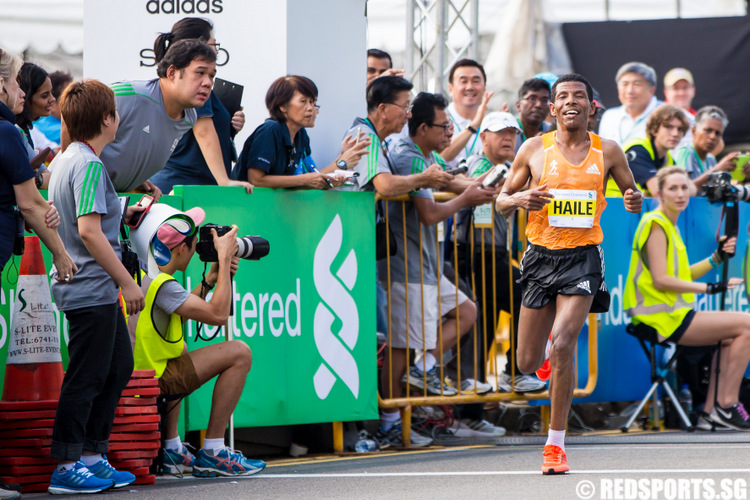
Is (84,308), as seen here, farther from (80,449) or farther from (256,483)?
(256,483)

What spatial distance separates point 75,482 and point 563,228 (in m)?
2.98

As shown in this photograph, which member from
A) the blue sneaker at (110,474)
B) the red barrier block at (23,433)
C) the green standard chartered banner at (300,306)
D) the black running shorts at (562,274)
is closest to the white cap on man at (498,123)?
the green standard chartered banner at (300,306)

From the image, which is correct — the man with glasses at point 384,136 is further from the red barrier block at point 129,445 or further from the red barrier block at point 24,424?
the red barrier block at point 24,424

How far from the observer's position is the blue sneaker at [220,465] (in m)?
6.24

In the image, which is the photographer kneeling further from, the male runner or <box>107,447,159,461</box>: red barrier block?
the male runner

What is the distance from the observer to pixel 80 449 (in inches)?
219

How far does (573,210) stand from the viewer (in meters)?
6.54

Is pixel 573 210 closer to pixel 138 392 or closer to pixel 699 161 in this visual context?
pixel 138 392

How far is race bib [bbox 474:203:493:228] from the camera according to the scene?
8.23m

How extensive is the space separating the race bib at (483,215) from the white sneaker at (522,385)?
112 cm

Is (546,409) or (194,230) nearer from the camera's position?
(194,230)

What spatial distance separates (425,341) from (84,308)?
2804 mm

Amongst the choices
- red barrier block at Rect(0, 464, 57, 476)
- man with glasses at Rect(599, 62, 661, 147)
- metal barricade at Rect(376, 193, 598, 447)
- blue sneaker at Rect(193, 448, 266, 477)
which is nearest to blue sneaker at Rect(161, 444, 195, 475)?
blue sneaker at Rect(193, 448, 266, 477)

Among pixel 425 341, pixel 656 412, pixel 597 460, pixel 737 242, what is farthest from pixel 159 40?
pixel 737 242
